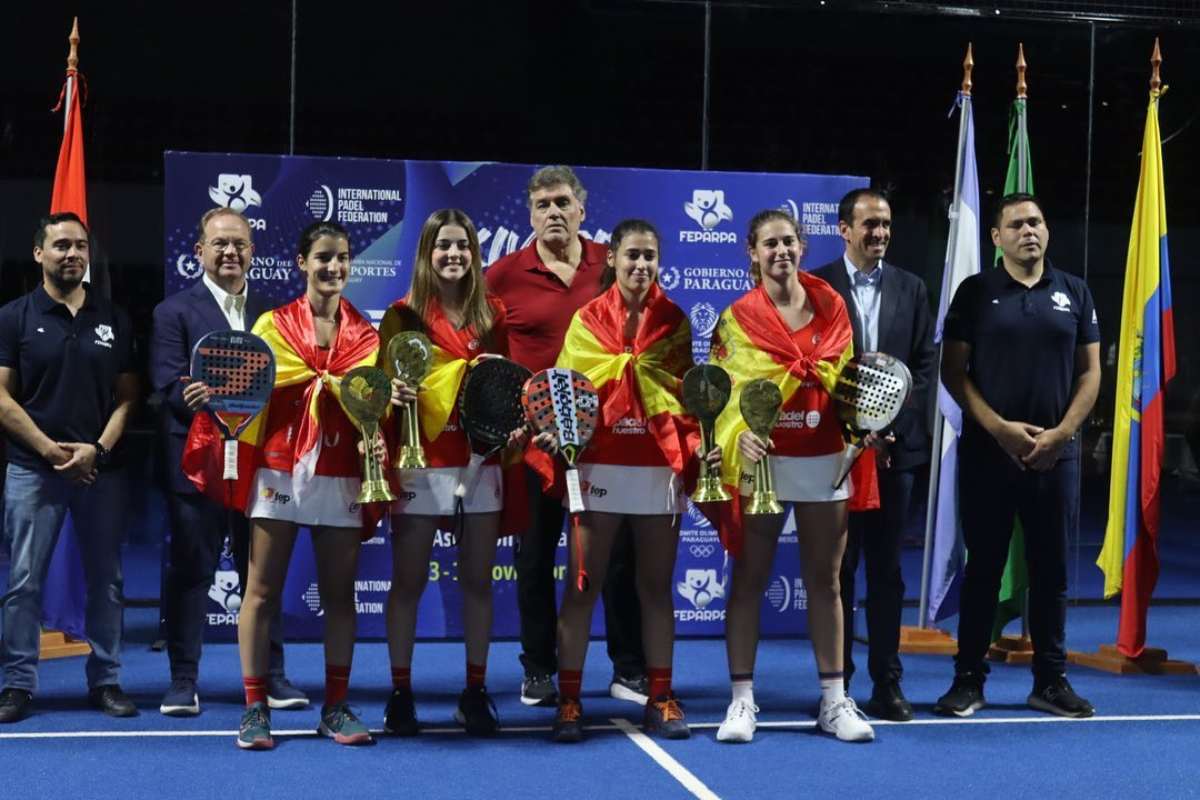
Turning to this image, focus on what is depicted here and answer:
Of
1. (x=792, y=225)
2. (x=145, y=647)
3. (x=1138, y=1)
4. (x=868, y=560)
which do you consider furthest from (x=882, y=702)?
(x=1138, y=1)

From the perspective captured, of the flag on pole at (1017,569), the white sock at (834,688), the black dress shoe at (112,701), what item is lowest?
the black dress shoe at (112,701)

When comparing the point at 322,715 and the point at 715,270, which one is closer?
the point at 322,715

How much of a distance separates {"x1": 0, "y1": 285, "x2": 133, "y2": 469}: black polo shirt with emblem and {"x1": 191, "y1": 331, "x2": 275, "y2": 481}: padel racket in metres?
0.79

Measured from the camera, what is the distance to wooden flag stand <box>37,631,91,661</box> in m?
6.31

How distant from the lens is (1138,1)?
331 inches

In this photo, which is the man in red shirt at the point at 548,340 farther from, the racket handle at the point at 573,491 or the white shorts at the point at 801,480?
the white shorts at the point at 801,480

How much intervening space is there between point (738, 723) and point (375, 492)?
1.41 m

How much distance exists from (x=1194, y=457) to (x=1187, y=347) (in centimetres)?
68

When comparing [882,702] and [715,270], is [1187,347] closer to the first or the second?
[715,270]

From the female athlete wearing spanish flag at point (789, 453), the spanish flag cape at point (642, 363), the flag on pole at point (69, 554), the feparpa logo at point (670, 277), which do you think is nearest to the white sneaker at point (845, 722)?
the female athlete wearing spanish flag at point (789, 453)

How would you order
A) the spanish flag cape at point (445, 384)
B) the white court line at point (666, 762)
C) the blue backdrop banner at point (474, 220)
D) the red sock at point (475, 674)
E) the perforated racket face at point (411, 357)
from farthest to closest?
1. the blue backdrop banner at point (474, 220)
2. the red sock at point (475, 674)
3. the spanish flag cape at point (445, 384)
4. the perforated racket face at point (411, 357)
5. the white court line at point (666, 762)

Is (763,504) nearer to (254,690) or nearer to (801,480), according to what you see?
(801,480)

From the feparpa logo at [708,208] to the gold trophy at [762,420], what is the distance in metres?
2.27

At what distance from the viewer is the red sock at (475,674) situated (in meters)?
4.78
